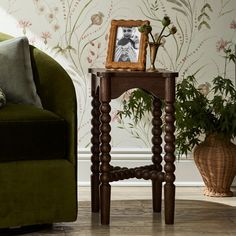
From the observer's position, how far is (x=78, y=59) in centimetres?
406

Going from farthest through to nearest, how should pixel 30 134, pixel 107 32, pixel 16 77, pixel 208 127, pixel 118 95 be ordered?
1. pixel 107 32
2. pixel 208 127
3. pixel 16 77
4. pixel 118 95
5. pixel 30 134

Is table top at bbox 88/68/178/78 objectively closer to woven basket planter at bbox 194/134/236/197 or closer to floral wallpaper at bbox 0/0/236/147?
woven basket planter at bbox 194/134/236/197

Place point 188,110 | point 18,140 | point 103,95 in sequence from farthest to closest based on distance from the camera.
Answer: point 188,110, point 103,95, point 18,140

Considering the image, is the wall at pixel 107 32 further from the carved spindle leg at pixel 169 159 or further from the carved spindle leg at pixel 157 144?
the carved spindle leg at pixel 169 159

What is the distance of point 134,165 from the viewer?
412 centimetres

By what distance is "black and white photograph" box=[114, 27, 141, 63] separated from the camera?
335 centimetres

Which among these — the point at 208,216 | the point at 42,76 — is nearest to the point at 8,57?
the point at 42,76

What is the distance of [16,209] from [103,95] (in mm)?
621

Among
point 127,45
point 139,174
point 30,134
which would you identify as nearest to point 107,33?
point 127,45

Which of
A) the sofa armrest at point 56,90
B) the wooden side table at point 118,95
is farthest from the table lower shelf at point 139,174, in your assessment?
the sofa armrest at point 56,90

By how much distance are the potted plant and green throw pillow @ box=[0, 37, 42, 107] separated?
0.70m

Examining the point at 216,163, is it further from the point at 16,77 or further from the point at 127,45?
the point at 16,77

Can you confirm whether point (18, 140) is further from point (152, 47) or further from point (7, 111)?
point (152, 47)

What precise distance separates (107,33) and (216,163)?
37.3 inches
